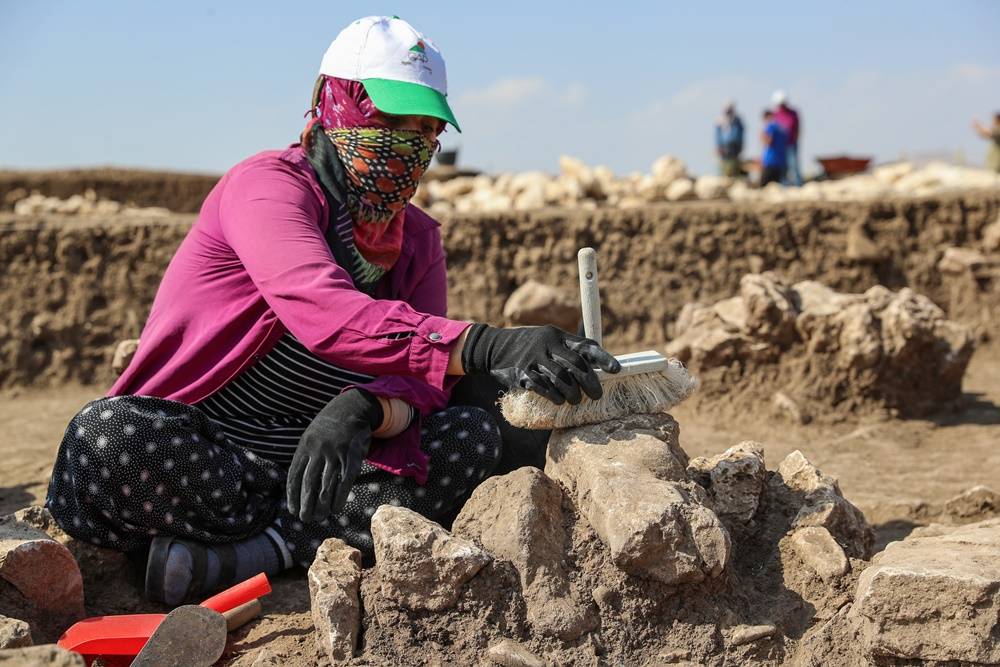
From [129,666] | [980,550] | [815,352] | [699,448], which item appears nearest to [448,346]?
[129,666]

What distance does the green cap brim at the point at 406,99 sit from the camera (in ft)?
9.17

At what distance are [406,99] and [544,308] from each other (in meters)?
4.26

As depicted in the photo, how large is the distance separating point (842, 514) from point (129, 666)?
5.90 ft

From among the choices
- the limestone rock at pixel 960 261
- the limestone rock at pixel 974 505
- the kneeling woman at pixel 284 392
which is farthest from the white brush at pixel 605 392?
the limestone rock at pixel 960 261

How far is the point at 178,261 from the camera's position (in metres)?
3.01

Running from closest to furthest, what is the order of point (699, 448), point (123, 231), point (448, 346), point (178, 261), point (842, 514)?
point (448, 346)
point (842, 514)
point (178, 261)
point (699, 448)
point (123, 231)

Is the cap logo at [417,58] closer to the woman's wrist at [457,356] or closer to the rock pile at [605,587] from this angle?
the woman's wrist at [457,356]

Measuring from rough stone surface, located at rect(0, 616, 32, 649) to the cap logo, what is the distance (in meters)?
1.67

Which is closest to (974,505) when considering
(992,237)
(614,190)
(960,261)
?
(960,261)

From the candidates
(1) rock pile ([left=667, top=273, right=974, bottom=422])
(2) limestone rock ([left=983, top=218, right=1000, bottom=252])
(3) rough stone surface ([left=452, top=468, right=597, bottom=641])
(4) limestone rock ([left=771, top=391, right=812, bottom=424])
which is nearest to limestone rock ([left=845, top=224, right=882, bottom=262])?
(2) limestone rock ([left=983, top=218, right=1000, bottom=252])

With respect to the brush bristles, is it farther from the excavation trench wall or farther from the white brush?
the excavation trench wall

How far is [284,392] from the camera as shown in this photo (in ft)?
9.89

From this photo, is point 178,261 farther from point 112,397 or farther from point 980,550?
point 980,550

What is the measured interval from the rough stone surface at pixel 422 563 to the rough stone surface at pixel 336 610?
0.09 meters
